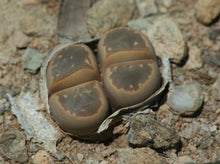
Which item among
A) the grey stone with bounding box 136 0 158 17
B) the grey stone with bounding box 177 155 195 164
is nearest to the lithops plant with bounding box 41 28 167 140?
the grey stone with bounding box 177 155 195 164

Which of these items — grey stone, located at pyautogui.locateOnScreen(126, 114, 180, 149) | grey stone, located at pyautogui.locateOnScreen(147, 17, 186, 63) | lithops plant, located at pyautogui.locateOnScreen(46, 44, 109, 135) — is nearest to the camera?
lithops plant, located at pyautogui.locateOnScreen(46, 44, 109, 135)

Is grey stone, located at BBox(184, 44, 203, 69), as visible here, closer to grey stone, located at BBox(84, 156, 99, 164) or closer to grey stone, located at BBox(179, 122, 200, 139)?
grey stone, located at BBox(179, 122, 200, 139)

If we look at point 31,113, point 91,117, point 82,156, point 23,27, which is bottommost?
point 82,156

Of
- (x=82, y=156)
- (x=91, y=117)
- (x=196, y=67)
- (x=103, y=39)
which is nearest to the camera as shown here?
(x=91, y=117)

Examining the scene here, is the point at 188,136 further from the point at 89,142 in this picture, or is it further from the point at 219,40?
the point at 219,40

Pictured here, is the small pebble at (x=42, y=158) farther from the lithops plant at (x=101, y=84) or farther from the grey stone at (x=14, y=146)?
the lithops plant at (x=101, y=84)

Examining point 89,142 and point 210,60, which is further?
point 210,60

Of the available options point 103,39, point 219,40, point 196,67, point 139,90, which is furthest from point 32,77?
point 219,40
